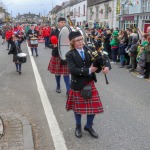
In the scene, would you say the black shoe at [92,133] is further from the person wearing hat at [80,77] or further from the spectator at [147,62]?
the spectator at [147,62]

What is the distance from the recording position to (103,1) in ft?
103

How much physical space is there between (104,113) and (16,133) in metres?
1.90

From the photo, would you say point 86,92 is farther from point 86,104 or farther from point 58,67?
point 58,67

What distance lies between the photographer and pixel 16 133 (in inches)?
164

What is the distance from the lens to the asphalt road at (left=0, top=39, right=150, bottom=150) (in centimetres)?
405

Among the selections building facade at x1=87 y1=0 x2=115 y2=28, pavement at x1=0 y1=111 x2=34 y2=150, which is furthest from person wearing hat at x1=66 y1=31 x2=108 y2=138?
building facade at x1=87 y1=0 x2=115 y2=28

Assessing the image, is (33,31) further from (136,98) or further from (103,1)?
(103,1)

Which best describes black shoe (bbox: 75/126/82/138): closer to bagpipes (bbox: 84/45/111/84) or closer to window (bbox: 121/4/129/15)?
bagpipes (bbox: 84/45/111/84)

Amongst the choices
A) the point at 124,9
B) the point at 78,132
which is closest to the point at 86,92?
the point at 78,132

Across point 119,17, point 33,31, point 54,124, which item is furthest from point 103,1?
point 54,124

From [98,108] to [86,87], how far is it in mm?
387

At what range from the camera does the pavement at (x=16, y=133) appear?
381 centimetres

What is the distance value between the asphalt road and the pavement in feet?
0.45

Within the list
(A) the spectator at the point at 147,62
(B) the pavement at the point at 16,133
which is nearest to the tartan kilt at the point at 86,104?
(B) the pavement at the point at 16,133
